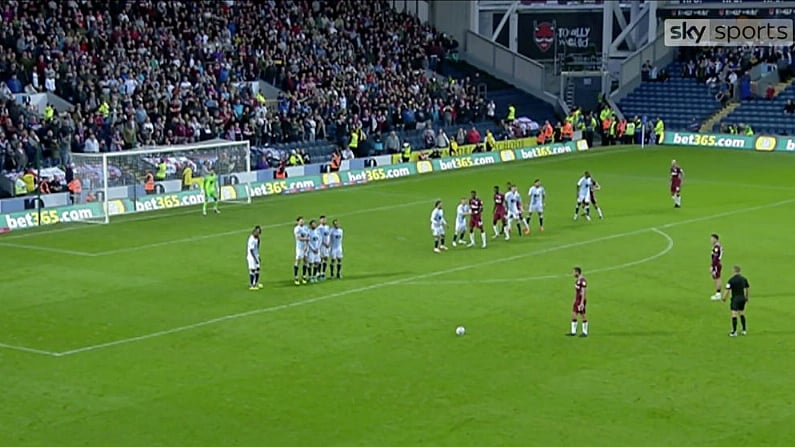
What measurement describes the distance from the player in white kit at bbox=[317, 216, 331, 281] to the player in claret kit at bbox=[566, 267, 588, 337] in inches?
325

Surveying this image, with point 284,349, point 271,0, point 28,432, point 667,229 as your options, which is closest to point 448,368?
point 284,349

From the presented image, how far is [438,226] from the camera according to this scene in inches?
1587

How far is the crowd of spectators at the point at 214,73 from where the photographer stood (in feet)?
183

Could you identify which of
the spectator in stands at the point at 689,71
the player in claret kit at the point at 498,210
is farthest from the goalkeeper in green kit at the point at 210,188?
the spectator in stands at the point at 689,71

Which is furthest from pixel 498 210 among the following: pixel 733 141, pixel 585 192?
pixel 733 141

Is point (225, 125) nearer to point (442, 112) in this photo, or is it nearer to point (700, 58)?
point (442, 112)

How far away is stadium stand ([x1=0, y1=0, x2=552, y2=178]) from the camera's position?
55562 millimetres

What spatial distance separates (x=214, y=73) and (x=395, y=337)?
36787mm

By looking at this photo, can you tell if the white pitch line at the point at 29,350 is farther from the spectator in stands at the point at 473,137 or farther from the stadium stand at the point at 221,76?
the spectator in stands at the point at 473,137

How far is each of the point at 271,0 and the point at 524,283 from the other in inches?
1649

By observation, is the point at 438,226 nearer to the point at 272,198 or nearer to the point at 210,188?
the point at 210,188

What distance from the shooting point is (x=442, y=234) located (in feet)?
134

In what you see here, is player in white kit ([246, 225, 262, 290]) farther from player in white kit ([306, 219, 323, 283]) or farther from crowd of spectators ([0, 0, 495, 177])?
crowd of spectators ([0, 0, 495, 177])

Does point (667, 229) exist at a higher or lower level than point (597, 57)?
lower
